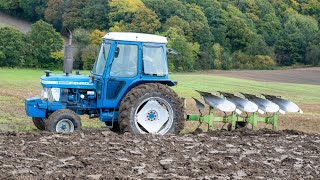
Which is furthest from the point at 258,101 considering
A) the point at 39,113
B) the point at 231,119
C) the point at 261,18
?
the point at 261,18

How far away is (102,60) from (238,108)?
125 inches

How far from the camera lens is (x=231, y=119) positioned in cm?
1488

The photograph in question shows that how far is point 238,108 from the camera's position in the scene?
14.8 metres

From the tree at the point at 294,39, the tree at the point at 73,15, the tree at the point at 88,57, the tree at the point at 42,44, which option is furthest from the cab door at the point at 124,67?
the tree at the point at 294,39

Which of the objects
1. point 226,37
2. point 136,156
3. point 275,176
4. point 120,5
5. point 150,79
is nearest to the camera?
point 275,176

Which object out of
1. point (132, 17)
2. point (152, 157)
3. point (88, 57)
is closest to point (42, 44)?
point (88, 57)

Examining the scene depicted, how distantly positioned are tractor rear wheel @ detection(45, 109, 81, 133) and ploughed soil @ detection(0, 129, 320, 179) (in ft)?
3.24

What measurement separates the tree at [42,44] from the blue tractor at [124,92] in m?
57.5

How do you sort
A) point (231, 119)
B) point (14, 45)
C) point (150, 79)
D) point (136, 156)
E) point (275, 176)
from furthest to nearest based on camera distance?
point (14, 45) < point (231, 119) < point (150, 79) < point (136, 156) < point (275, 176)

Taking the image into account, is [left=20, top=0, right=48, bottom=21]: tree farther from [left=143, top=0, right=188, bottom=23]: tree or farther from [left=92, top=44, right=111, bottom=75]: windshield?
[left=92, top=44, right=111, bottom=75]: windshield

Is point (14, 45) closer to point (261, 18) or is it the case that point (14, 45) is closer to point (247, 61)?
point (247, 61)

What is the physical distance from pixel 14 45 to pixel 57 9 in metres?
16.9

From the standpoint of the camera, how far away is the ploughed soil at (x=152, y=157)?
931 cm

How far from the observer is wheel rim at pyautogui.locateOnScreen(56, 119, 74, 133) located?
13.3 metres
